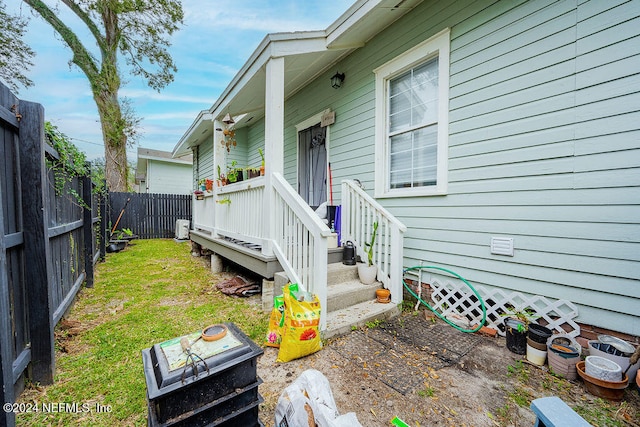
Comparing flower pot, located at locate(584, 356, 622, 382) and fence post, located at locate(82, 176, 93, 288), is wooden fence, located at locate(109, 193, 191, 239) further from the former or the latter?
flower pot, located at locate(584, 356, 622, 382)

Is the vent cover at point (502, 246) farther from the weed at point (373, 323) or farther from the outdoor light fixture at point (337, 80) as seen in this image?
the outdoor light fixture at point (337, 80)

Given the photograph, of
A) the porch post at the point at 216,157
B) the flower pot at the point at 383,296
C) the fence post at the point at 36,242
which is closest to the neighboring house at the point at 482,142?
the flower pot at the point at 383,296

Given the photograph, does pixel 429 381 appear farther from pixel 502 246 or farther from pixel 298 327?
pixel 502 246

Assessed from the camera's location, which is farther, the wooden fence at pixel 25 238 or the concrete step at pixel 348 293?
the concrete step at pixel 348 293

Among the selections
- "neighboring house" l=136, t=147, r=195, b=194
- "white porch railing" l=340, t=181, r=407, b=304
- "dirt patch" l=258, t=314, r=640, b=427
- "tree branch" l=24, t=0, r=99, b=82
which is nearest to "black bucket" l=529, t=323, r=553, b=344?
"dirt patch" l=258, t=314, r=640, b=427

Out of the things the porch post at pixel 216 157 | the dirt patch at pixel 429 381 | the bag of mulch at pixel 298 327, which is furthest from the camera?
the porch post at pixel 216 157

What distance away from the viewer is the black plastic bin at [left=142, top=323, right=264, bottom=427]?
111 cm

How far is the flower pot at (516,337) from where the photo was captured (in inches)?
90.1

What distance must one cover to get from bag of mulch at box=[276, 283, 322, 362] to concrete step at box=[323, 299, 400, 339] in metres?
0.34

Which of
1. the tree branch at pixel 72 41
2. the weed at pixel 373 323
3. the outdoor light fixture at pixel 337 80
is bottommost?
the weed at pixel 373 323

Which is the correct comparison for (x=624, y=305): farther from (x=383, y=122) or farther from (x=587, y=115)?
(x=383, y=122)

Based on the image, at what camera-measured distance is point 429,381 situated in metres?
1.93

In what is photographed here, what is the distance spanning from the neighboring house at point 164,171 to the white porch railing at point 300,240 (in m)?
12.6

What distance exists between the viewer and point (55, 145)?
2672 mm
